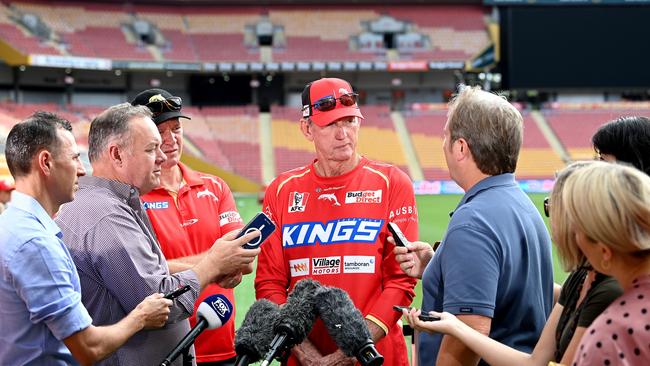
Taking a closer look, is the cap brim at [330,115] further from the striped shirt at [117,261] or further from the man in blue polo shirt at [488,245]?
the striped shirt at [117,261]

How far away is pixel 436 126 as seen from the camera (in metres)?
35.7

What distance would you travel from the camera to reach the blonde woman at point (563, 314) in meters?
1.91

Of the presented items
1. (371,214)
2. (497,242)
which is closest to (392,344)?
(371,214)

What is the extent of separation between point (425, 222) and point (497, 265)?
14997mm

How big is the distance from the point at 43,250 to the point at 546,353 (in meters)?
1.70

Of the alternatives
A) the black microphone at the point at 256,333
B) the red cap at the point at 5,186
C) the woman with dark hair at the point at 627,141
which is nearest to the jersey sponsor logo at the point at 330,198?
the black microphone at the point at 256,333

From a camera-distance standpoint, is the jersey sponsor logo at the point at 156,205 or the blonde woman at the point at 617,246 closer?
the blonde woman at the point at 617,246

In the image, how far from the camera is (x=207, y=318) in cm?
233

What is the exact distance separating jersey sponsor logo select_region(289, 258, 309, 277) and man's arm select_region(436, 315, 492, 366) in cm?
97

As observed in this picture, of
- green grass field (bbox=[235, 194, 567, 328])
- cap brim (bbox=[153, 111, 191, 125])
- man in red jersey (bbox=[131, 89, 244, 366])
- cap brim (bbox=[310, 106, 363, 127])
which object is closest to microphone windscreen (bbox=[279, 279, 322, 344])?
cap brim (bbox=[310, 106, 363, 127])

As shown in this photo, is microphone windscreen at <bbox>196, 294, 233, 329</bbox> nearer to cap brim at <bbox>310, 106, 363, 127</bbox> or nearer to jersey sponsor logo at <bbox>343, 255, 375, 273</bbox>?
jersey sponsor logo at <bbox>343, 255, 375, 273</bbox>

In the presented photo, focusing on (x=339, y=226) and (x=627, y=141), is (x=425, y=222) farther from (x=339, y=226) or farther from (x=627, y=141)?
(x=627, y=141)

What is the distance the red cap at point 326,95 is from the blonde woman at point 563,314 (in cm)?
127

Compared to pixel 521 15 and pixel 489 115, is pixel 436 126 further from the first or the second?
pixel 489 115
